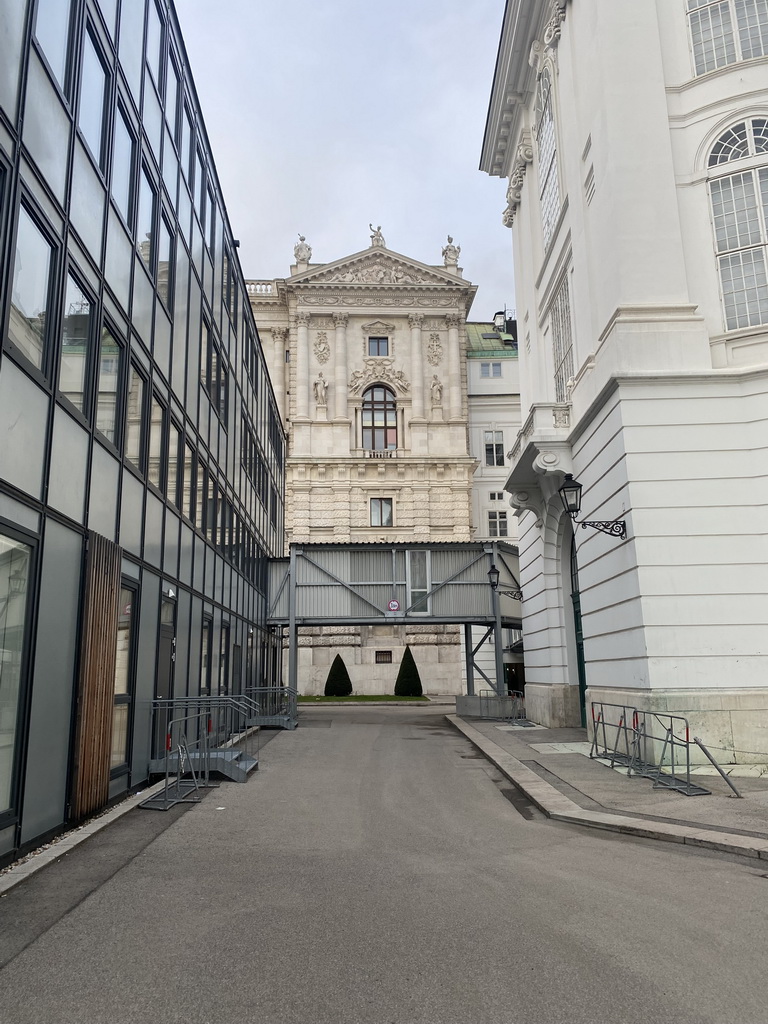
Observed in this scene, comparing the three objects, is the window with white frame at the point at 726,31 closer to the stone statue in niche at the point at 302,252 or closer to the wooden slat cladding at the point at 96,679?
the wooden slat cladding at the point at 96,679

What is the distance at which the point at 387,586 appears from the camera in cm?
3281

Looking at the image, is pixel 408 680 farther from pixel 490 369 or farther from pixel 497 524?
pixel 490 369

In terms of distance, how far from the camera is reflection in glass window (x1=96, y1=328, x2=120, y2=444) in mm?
11117

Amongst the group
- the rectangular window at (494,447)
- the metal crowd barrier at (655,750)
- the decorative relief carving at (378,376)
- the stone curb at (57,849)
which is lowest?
the stone curb at (57,849)

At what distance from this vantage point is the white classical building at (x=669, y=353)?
Answer: 50.2 feet

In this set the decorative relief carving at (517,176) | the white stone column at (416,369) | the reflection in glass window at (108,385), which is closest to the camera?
→ the reflection in glass window at (108,385)

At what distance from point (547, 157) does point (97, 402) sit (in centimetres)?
1867

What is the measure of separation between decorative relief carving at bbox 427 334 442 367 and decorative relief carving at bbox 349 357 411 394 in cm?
230

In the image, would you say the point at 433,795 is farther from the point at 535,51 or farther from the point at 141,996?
the point at 535,51

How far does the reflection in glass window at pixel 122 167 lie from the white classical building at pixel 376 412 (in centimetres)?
4175

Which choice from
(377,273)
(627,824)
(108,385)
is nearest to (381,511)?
(377,273)

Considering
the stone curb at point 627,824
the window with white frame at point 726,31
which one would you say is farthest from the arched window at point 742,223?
the stone curb at point 627,824

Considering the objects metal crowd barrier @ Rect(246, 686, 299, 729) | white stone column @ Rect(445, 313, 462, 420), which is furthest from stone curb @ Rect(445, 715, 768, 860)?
white stone column @ Rect(445, 313, 462, 420)

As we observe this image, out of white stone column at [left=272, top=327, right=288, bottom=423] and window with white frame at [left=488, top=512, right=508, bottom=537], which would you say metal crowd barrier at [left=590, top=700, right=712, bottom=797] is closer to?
window with white frame at [left=488, top=512, right=508, bottom=537]
